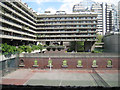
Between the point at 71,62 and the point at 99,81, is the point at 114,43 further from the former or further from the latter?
the point at 99,81

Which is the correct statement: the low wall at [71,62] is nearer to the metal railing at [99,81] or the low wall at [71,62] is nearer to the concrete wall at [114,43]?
the metal railing at [99,81]

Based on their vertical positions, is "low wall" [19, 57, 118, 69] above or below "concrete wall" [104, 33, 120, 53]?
below

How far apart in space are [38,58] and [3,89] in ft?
56.9

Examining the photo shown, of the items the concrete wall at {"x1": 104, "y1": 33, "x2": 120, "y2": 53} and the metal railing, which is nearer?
the metal railing

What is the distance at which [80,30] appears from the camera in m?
41.7

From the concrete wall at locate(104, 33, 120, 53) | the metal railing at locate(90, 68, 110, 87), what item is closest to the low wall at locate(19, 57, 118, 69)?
the metal railing at locate(90, 68, 110, 87)

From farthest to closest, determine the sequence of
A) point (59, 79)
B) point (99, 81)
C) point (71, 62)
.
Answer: point (71, 62), point (59, 79), point (99, 81)

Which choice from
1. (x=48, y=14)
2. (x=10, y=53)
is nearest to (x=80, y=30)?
(x=48, y=14)

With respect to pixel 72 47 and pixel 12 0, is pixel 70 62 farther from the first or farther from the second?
pixel 72 47

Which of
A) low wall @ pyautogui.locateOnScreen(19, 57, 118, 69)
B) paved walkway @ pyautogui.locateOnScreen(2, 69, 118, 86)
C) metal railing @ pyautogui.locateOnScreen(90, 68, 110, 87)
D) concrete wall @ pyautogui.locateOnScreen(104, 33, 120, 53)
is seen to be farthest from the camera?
concrete wall @ pyautogui.locateOnScreen(104, 33, 120, 53)

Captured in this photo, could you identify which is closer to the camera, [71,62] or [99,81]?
[99,81]

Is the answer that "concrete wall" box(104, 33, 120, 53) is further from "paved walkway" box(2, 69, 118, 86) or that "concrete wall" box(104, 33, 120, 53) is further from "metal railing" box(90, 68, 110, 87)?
"metal railing" box(90, 68, 110, 87)

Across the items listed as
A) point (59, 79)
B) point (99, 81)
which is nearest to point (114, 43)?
point (99, 81)

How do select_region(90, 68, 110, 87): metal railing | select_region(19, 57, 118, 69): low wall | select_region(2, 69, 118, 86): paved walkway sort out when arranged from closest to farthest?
select_region(90, 68, 110, 87): metal railing < select_region(2, 69, 118, 86): paved walkway < select_region(19, 57, 118, 69): low wall
